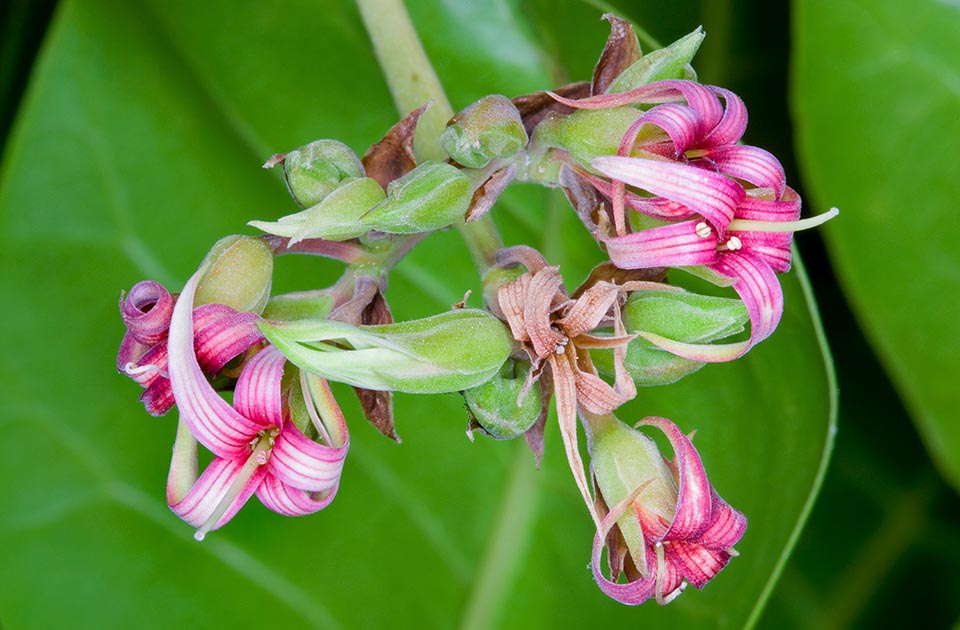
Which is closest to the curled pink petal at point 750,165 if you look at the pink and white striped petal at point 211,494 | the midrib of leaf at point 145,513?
the pink and white striped petal at point 211,494

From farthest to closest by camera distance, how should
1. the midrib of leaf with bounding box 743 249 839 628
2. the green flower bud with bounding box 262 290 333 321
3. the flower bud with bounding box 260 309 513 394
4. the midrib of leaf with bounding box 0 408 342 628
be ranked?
1. the midrib of leaf with bounding box 0 408 342 628
2. the midrib of leaf with bounding box 743 249 839 628
3. the green flower bud with bounding box 262 290 333 321
4. the flower bud with bounding box 260 309 513 394

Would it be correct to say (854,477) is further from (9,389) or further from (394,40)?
(9,389)

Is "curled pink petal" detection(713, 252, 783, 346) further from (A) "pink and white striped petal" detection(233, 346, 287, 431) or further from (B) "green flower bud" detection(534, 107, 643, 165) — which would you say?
(A) "pink and white striped petal" detection(233, 346, 287, 431)

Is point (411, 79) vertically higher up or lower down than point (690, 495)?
higher up

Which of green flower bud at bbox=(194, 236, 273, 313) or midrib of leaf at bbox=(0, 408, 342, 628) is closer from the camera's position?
green flower bud at bbox=(194, 236, 273, 313)

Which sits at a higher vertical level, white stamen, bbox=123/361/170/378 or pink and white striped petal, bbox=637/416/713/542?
white stamen, bbox=123/361/170/378

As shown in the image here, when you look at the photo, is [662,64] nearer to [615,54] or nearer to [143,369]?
[615,54]

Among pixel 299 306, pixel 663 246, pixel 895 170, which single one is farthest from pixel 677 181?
pixel 895 170

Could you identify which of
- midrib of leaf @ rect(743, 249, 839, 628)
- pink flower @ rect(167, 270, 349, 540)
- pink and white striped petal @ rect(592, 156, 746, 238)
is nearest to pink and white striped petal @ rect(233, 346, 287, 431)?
pink flower @ rect(167, 270, 349, 540)
